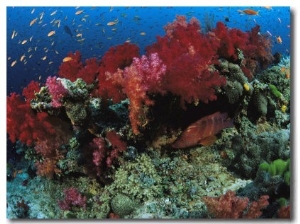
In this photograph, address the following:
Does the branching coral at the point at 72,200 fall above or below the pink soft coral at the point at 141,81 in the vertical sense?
below

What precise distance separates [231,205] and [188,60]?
4.41 feet

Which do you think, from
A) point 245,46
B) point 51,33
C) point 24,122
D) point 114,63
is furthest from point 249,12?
point 24,122

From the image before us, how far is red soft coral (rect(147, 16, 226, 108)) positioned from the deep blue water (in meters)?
0.11

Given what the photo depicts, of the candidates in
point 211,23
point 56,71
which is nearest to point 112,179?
point 56,71

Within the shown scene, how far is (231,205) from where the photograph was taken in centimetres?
329

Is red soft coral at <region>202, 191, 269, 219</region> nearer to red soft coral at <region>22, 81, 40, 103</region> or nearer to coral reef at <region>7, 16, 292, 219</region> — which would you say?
coral reef at <region>7, 16, 292, 219</region>

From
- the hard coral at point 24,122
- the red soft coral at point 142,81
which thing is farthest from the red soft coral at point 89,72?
the hard coral at point 24,122

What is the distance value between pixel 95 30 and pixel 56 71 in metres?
0.55

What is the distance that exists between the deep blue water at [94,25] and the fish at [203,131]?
868 millimetres

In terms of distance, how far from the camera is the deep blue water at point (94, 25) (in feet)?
11.3

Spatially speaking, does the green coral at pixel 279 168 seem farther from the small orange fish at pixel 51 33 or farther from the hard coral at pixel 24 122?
the small orange fish at pixel 51 33

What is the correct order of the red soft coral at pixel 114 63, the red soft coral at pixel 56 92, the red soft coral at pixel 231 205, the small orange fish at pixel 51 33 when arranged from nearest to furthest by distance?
the red soft coral at pixel 56 92, the red soft coral at pixel 231 205, the red soft coral at pixel 114 63, the small orange fish at pixel 51 33

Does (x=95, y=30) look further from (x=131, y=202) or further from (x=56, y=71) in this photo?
(x=131, y=202)

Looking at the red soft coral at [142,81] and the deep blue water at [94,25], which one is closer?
the red soft coral at [142,81]
